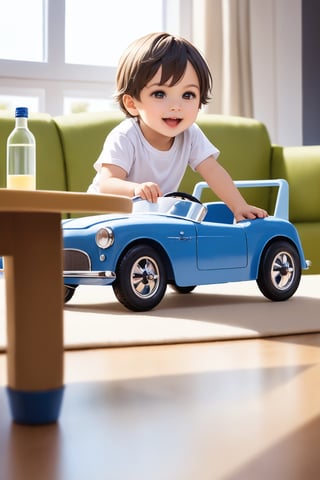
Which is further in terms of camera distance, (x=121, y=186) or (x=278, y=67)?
(x=278, y=67)

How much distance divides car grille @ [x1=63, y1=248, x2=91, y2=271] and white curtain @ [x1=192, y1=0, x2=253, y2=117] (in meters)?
2.13

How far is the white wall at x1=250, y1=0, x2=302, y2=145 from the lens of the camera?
12.3 ft

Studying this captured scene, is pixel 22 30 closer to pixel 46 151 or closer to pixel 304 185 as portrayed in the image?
pixel 46 151

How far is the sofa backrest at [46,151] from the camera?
276cm

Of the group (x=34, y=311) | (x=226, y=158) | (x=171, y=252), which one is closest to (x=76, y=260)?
(x=171, y=252)

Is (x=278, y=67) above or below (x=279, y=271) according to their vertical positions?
above

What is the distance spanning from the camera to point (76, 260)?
1597mm

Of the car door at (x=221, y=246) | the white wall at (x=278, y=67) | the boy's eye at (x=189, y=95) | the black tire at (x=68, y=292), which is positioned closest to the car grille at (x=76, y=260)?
the black tire at (x=68, y=292)

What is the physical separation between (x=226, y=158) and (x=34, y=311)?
7.68 feet

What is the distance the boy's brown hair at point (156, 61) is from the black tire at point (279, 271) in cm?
46

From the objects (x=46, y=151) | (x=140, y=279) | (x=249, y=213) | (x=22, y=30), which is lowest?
(x=140, y=279)

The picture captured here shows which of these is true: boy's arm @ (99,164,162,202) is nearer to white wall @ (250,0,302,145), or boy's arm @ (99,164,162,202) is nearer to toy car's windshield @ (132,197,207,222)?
toy car's windshield @ (132,197,207,222)

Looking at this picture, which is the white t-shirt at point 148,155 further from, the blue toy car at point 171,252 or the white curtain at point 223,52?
the white curtain at point 223,52

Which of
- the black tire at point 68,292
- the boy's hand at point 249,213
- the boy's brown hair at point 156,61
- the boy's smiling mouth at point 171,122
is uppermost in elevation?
the boy's brown hair at point 156,61
